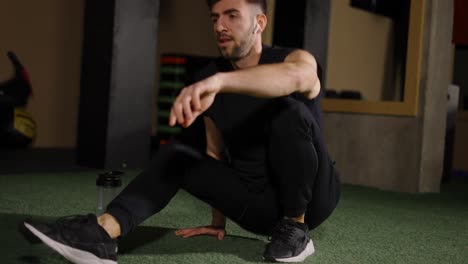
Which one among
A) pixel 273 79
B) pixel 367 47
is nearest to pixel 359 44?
pixel 367 47

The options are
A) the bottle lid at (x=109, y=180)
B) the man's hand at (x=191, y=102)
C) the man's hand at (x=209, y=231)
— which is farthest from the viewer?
the bottle lid at (x=109, y=180)

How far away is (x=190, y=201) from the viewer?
104 inches

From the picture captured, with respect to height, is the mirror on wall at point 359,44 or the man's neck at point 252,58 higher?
the mirror on wall at point 359,44

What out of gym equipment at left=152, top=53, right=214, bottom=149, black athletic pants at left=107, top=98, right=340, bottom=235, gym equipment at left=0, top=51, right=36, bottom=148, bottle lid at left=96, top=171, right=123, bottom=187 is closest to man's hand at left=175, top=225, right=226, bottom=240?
black athletic pants at left=107, top=98, right=340, bottom=235

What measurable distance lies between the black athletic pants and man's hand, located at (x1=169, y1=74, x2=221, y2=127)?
0.33m

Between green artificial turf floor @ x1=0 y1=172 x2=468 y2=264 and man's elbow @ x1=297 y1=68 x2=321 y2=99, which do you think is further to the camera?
green artificial turf floor @ x1=0 y1=172 x2=468 y2=264

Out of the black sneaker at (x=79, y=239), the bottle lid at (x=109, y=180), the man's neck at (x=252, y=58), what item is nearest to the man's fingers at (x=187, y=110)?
the black sneaker at (x=79, y=239)

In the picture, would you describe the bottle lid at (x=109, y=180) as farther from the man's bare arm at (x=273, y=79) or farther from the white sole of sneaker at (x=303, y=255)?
the man's bare arm at (x=273, y=79)

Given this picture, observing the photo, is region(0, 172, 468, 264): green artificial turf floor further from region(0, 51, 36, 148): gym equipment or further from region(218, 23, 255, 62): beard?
region(0, 51, 36, 148): gym equipment

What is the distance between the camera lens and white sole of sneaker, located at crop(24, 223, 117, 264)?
1.27 m

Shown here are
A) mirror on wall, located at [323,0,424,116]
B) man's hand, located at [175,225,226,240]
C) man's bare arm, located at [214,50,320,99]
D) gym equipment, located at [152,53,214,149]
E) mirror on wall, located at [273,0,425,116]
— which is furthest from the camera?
mirror on wall, located at [323,0,424,116]

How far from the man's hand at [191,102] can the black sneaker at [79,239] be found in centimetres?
36

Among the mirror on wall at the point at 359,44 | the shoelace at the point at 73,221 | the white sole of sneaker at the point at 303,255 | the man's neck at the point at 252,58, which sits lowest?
the white sole of sneaker at the point at 303,255

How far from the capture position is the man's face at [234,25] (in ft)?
4.91
